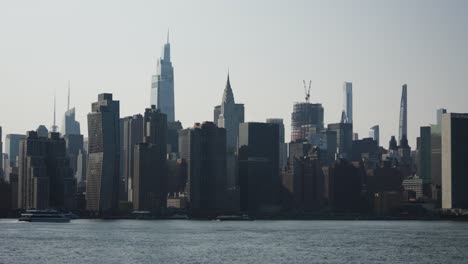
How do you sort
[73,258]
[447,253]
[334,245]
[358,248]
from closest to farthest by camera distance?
[73,258] → [447,253] → [358,248] → [334,245]

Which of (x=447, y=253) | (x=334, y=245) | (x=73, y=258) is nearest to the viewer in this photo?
(x=73, y=258)

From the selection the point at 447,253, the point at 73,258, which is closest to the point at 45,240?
the point at 73,258

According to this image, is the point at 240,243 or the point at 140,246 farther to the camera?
the point at 240,243

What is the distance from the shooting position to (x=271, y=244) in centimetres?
18750

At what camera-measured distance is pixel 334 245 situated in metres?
186

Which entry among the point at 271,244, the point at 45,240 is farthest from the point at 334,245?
the point at 45,240

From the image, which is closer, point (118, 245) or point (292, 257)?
point (292, 257)

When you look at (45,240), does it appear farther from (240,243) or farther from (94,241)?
(240,243)

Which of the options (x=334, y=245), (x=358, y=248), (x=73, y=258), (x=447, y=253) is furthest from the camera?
(x=334, y=245)

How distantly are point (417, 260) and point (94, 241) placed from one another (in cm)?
7274

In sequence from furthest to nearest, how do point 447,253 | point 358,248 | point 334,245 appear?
point 334,245, point 358,248, point 447,253

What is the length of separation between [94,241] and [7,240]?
57.4ft

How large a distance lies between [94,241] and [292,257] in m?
56.4

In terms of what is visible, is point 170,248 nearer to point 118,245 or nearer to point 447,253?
point 118,245
